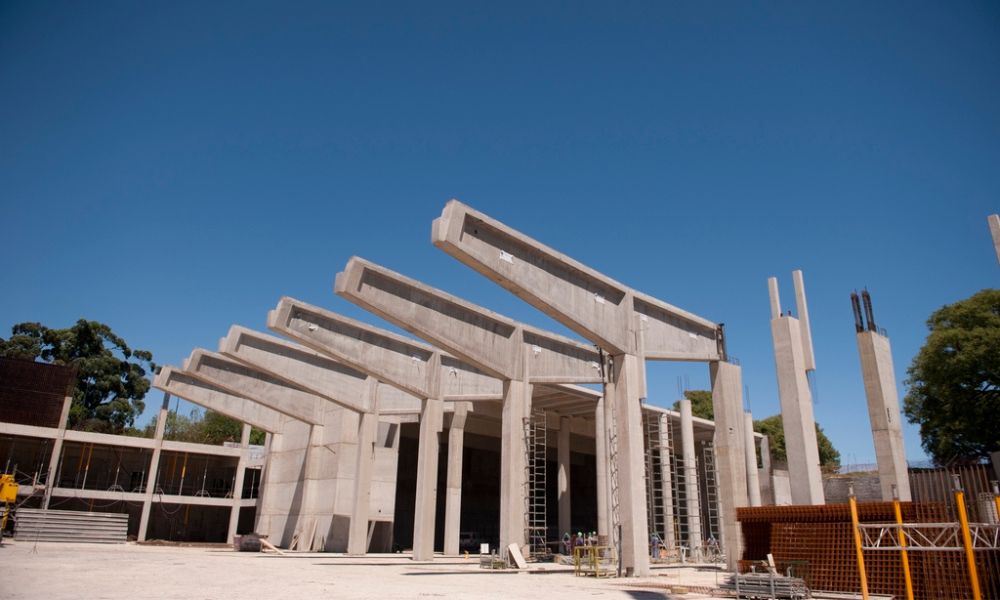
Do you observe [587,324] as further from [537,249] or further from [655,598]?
[655,598]

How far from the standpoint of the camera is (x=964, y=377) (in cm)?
3469

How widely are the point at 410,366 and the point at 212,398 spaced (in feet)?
50.5

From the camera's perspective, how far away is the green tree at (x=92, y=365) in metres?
55.6

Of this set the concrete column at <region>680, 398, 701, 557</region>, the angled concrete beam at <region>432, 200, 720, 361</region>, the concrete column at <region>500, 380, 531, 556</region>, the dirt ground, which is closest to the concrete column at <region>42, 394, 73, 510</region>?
the dirt ground

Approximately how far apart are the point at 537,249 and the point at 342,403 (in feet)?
56.5

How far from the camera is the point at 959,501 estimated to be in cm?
885

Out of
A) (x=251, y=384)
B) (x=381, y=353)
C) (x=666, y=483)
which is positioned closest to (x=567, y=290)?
(x=381, y=353)

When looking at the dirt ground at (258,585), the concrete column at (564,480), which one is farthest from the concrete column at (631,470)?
the concrete column at (564,480)

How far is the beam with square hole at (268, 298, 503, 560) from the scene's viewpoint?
82.6ft

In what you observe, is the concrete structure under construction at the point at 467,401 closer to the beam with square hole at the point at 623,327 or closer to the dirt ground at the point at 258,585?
the beam with square hole at the point at 623,327

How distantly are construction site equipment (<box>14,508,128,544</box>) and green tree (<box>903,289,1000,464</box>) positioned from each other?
45.4 meters

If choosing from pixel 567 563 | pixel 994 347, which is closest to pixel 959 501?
pixel 567 563

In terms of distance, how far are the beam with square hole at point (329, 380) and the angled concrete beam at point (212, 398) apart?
668cm

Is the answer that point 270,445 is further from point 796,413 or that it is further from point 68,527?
point 796,413
